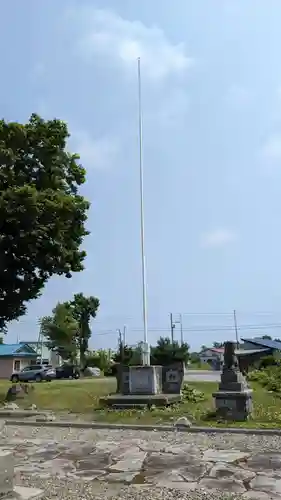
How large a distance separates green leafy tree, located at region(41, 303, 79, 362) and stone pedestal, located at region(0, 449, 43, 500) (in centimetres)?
4690

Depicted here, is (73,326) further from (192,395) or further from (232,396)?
(232,396)

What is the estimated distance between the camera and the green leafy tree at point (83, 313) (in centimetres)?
5284

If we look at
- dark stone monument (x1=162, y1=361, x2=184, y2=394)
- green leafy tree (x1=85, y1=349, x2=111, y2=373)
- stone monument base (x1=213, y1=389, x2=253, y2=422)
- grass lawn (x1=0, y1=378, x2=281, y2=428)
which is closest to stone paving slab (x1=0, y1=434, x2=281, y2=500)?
grass lawn (x1=0, y1=378, x2=281, y2=428)

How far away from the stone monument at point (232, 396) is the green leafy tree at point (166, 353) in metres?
17.9

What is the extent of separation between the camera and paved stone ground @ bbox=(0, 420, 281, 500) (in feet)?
21.2

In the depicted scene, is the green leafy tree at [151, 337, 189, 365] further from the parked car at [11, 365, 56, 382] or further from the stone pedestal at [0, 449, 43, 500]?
the stone pedestal at [0, 449, 43, 500]

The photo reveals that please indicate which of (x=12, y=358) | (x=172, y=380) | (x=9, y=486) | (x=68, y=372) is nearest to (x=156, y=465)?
(x=9, y=486)

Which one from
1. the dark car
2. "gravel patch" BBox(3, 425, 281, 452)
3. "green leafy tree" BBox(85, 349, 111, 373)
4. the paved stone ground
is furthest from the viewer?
"green leafy tree" BBox(85, 349, 111, 373)

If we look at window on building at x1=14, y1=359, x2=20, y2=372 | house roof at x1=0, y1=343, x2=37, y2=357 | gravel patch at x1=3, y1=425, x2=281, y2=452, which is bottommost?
gravel patch at x1=3, y1=425, x2=281, y2=452

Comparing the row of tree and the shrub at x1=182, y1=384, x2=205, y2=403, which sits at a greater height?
the row of tree

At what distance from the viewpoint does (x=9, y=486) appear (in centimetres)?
635

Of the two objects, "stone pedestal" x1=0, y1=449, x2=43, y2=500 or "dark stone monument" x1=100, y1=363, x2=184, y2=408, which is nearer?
"stone pedestal" x1=0, y1=449, x2=43, y2=500

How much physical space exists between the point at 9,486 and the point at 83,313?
47874 mm

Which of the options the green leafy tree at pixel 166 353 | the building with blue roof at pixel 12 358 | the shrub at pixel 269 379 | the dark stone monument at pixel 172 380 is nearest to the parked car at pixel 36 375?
the green leafy tree at pixel 166 353
